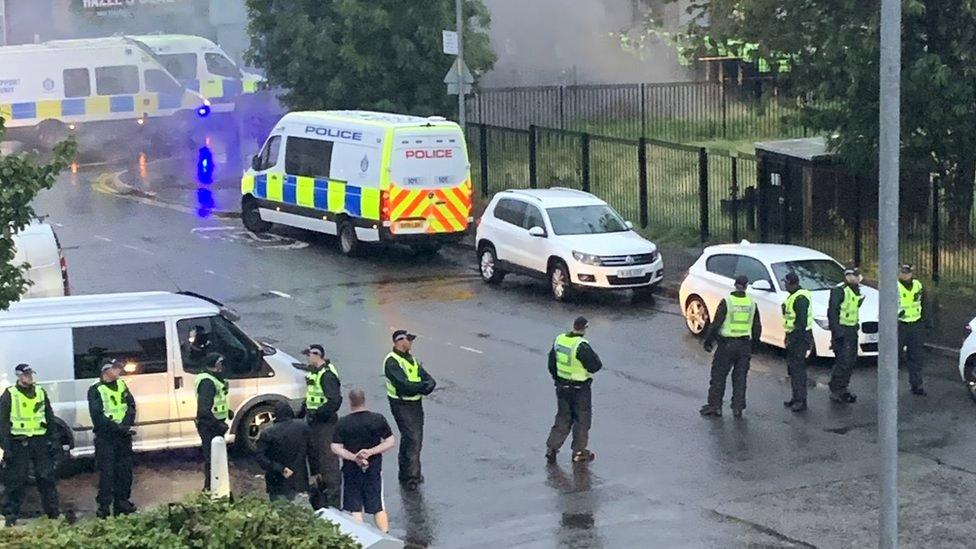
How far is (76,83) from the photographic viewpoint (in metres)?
44.2

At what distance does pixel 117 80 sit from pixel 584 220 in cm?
2407

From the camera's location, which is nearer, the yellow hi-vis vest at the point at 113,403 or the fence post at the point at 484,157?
the yellow hi-vis vest at the point at 113,403

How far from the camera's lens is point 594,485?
14242 millimetres

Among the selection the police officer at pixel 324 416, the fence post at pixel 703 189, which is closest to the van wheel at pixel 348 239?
the fence post at pixel 703 189

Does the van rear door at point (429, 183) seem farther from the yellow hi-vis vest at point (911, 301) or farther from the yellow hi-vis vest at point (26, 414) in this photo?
the yellow hi-vis vest at point (26, 414)

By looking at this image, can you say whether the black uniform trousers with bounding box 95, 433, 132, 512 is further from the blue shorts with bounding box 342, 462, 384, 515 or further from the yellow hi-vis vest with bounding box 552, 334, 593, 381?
the yellow hi-vis vest with bounding box 552, 334, 593, 381

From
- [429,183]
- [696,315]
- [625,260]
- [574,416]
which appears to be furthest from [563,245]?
[574,416]

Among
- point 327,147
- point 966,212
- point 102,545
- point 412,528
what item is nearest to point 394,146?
point 327,147

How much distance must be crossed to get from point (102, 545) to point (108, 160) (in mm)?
38011

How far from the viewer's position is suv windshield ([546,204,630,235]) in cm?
2412

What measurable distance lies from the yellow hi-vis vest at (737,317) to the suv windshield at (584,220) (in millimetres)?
7514

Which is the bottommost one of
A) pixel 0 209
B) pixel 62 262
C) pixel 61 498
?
pixel 61 498

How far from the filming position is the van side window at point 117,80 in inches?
1754

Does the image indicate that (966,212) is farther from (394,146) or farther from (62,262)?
(62,262)
